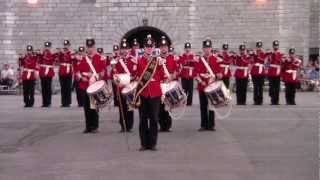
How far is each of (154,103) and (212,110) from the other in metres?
3.15

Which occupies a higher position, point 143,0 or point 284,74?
point 143,0

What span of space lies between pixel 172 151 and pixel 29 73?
11.8 metres

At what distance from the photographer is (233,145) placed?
13617 millimetres

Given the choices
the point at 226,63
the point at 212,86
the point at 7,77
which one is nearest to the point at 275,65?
the point at 226,63

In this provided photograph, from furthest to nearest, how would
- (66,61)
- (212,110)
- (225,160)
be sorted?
(66,61)
(212,110)
(225,160)

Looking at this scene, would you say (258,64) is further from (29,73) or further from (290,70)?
(29,73)

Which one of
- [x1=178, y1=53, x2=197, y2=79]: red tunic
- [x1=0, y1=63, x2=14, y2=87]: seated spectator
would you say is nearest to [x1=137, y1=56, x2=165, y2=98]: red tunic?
[x1=178, y1=53, x2=197, y2=79]: red tunic

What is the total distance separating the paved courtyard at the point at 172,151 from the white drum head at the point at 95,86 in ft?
2.98

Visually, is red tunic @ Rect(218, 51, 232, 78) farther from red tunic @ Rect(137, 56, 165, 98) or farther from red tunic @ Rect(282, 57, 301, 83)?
red tunic @ Rect(137, 56, 165, 98)

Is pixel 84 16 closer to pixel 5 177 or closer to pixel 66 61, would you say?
pixel 66 61

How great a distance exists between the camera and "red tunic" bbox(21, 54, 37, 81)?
23812 mm

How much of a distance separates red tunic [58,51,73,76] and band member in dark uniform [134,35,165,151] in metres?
11.0

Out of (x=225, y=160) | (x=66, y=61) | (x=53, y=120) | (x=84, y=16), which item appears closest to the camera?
(x=225, y=160)

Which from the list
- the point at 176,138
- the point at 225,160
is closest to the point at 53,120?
the point at 176,138
